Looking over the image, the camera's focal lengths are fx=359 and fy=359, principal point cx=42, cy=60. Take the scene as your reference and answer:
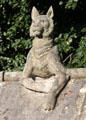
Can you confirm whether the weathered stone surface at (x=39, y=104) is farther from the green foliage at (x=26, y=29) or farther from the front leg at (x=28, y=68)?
the green foliage at (x=26, y=29)

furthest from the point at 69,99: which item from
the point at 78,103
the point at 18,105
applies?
the point at 18,105

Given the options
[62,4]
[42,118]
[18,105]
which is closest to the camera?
[42,118]

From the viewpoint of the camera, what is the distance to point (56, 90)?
476cm

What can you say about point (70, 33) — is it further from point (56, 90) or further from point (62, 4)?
point (56, 90)

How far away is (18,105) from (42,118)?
18.5 inches

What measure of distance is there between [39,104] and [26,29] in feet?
13.4

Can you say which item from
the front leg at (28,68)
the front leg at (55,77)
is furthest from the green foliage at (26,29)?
the front leg at (55,77)

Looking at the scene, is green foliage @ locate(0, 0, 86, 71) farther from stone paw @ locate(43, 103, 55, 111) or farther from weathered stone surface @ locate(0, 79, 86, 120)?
stone paw @ locate(43, 103, 55, 111)

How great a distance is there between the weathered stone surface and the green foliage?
3.21 m

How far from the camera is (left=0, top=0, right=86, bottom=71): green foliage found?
27.1 feet

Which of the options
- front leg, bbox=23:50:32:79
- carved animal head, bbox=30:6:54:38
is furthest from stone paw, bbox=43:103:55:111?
carved animal head, bbox=30:6:54:38

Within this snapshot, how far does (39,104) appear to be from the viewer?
479 cm

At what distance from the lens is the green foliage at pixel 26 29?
27.1 ft

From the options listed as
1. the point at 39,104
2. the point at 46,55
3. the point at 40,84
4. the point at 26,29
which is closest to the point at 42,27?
the point at 46,55
